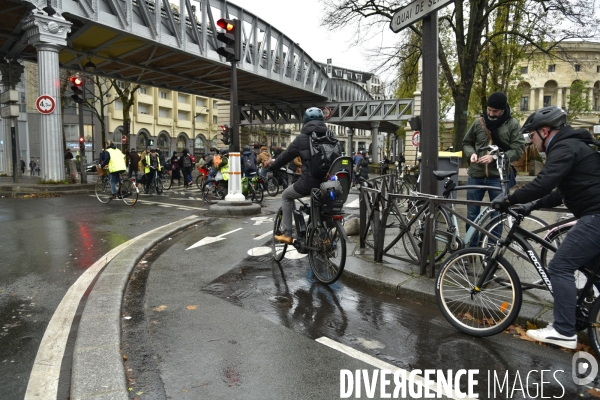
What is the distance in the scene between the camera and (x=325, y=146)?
5305 mm

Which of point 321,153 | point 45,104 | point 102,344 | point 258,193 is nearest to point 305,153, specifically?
point 321,153

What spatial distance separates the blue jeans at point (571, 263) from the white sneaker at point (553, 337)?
4 centimetres

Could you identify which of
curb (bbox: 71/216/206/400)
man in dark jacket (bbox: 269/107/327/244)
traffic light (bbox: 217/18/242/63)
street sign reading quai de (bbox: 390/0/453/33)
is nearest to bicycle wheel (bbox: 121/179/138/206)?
traffic light (bbox: 217/18/242/63)

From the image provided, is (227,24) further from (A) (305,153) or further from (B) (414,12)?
(A) (305,153)

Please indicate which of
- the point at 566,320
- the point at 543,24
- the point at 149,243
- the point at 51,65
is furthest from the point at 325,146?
the point at 543,24

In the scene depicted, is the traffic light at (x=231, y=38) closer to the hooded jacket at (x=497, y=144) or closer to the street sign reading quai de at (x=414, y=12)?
the street sign reading quai de at (x=414, y=12)

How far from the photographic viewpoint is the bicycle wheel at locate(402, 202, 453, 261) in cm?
500

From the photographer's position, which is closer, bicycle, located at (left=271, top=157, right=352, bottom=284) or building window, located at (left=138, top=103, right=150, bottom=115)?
bicycle, located at (left=271, top=157, right=352, bottom=284)

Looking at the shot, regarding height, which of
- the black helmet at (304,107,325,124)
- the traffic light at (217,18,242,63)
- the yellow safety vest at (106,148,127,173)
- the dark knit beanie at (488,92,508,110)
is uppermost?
the traffic light at (217,18,242,63)

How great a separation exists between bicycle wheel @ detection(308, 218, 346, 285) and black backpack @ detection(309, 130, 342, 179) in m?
0.60

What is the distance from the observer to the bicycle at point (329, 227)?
4.97 meters

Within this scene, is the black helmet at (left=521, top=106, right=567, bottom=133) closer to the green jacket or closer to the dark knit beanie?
the green jacket

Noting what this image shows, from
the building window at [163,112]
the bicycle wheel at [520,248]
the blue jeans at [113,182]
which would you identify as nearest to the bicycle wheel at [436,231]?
the bicycle wheel at [520,248]

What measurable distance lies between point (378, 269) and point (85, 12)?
16.4m
